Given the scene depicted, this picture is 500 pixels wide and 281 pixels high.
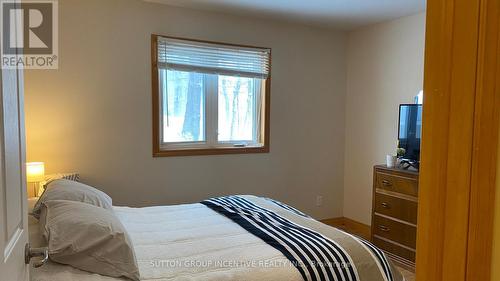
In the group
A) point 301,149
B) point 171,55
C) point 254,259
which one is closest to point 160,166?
point 171,55

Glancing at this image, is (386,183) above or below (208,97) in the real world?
below

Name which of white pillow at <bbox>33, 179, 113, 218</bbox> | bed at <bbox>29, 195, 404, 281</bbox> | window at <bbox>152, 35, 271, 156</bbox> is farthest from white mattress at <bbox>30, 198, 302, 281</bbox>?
window at <bbox>152, 35, 271, 156</bbox>

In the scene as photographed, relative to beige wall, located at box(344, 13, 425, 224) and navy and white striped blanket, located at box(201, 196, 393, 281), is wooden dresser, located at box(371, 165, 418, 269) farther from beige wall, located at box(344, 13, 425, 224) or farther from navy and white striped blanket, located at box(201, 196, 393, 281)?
navy and white striped blanket, located at box(201, 196, 393, 281)

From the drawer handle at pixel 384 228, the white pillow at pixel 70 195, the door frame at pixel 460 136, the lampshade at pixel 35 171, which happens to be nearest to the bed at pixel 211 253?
the white pillow at pixel 70 195

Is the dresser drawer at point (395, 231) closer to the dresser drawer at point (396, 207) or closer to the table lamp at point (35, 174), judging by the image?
the dresser drawer at point (396, 207)

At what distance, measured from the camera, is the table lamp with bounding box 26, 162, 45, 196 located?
2.77m

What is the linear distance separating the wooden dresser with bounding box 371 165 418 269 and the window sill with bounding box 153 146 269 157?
126 centimetres

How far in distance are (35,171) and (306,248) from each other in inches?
84.9

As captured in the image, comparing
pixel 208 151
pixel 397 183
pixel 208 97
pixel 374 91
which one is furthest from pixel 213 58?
pixel 397 183

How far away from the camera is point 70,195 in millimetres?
2035

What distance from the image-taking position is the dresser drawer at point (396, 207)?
3.24m

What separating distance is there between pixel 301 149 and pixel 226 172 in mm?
986

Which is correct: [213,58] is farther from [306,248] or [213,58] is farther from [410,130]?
[306,248]

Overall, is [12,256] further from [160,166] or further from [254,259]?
[160,166]
